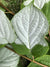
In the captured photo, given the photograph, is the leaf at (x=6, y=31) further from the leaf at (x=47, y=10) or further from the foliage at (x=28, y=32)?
the leaf at (x=47, y=10)

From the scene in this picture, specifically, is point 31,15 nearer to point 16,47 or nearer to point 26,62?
point 16,47

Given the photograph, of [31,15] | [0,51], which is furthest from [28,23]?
[0,51]

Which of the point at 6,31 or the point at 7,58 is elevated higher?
the point at 6,31

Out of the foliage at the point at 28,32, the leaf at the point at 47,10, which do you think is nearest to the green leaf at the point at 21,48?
the foliage at the point at 28,32

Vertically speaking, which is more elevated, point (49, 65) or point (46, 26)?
point (46, 26)

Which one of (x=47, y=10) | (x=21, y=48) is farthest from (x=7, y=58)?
(x=47, y=10)

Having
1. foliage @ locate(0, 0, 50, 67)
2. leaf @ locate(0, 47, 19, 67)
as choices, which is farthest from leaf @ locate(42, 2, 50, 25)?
leaf @ locate(0, 47, 19, 67)

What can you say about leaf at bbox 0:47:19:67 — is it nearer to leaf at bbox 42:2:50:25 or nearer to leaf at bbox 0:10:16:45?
leaf at bbox 0:10:16:45

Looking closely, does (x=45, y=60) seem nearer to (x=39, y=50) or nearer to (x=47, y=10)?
(x=39, y=50)
